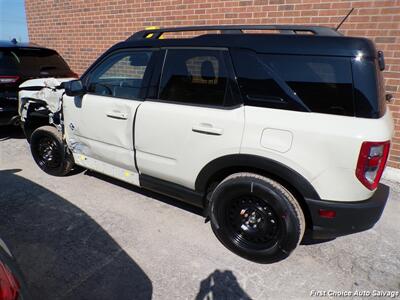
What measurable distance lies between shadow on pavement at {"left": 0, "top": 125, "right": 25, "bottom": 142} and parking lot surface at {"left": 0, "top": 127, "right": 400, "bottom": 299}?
2.54 meters

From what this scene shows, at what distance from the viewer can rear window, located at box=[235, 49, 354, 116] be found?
6.68 feet

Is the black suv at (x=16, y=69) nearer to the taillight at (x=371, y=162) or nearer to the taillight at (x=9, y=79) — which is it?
the taillight at (x=9, y=79)

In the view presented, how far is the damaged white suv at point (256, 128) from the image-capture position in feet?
6.66

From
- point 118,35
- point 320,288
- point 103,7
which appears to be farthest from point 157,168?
point 103,7

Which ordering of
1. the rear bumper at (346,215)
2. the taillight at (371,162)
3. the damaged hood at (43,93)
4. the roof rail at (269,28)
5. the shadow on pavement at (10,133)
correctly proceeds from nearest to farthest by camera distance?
the taillight at (371,162)
the rear bumper at (346,215)
the roof rail at (269,28)
the damaged hood at (43,93)
the shadow on pavement at (10,133)

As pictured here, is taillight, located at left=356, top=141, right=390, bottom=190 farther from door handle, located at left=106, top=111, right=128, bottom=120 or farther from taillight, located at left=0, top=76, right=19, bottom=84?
taillight, located at left=0, top=76, right=19, bottom=84

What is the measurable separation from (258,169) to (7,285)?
1.75 m

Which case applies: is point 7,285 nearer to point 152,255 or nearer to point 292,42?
point 152,255

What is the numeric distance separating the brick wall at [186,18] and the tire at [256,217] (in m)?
2.61

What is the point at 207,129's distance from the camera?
8.09 ft

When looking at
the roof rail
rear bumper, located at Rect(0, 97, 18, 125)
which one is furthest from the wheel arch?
rear bumper, located at Rect(0, 97, 18, 125)

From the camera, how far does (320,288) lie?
229 centimetres

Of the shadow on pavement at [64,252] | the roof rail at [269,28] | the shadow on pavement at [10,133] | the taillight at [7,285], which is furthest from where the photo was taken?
the shadow on pavement at [10,133]

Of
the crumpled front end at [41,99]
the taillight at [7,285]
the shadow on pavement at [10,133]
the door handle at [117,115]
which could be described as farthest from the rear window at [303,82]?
the shadow on pavement at [10,133]
